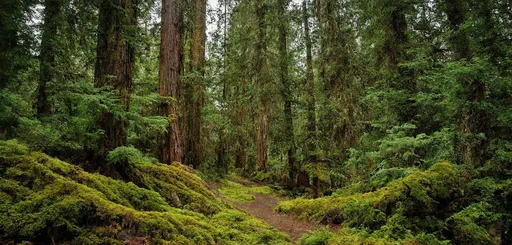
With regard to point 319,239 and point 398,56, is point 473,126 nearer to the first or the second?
point 398,56

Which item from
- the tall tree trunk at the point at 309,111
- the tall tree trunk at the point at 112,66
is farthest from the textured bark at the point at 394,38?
the tall tree trunk at the point at 112,66

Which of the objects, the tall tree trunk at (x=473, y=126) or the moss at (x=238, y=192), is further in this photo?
the moss at (x=238, y=192)

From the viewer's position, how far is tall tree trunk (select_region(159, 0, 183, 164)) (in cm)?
995

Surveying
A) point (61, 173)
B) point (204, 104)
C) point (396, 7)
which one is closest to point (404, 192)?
point (61, 173)


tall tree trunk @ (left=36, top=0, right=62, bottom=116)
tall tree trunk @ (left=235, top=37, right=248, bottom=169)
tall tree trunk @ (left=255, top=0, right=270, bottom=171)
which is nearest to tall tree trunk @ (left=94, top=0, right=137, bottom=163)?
tall tree trunk @ (left=36, top=0, right=62, bottom=116)

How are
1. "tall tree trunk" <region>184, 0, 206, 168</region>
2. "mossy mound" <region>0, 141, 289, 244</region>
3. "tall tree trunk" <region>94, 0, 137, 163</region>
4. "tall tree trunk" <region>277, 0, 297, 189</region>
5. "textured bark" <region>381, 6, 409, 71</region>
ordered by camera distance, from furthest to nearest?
1. "tall tree trunk" <region>277, 0, 297, 189</region>
2. "tall tree trunk" <region>184, 0, 206, 168</region>
3. "textured bark" <region>381, 6, 409, 71</region>
4. "tall tree trunk" <region>94, 0, 137, 163</region>
5. "mossy mound" <region>0, 141, 289, 244</region>

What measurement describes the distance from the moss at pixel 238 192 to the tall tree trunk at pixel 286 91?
75.5 inches

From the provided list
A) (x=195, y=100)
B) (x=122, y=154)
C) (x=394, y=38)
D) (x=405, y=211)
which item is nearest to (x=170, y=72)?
(x=195, y=100)

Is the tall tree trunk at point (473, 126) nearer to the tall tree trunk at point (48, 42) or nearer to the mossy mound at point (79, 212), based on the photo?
the mossy mound at point (79, 212)

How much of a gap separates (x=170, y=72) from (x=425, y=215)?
7891 mm

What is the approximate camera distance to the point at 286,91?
1644cm

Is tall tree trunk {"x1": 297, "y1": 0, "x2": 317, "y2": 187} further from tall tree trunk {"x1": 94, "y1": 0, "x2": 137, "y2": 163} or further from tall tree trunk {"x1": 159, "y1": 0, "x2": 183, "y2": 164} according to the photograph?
tall tree trunk {"x1": 94, "y1": 0, "x2": 137, "y2": 163}

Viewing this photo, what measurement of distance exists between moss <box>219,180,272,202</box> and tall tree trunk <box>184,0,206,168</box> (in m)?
1.65

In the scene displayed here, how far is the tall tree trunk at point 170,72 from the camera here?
32.7 feet
